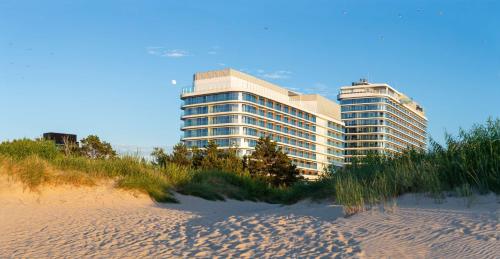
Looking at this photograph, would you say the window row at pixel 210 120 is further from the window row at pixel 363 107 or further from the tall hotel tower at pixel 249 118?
the window row at pixel 363 107

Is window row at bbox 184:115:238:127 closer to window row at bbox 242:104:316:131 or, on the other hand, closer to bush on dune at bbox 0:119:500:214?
window row at bbox 242:104:316:131

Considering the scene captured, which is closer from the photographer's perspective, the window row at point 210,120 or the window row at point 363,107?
the window row at point 210,120

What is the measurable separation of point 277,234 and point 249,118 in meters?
99.6

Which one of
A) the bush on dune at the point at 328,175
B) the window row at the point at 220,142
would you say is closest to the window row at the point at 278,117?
the window row at the point at 220,142

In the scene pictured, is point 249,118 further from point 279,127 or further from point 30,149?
point 30,149

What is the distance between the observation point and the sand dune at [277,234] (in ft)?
22.9

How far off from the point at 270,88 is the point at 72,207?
109229mm

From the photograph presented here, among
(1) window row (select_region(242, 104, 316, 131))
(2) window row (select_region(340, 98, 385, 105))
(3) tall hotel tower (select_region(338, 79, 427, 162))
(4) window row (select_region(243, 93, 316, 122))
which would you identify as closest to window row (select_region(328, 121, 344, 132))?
(3) tall hotel tower (select_region(338, 79, 427, 162))

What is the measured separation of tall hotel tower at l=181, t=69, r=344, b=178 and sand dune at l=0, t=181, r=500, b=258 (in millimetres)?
86299

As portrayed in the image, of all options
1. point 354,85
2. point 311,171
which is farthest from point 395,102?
point 311,171

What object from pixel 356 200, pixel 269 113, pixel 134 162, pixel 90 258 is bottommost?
pixel 90 258

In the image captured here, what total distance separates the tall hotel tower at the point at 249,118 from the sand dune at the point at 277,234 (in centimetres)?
8630

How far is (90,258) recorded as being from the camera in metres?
7.90

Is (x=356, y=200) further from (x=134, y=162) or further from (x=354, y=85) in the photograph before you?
(x=354, y=85)
